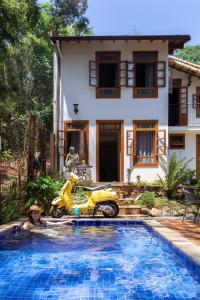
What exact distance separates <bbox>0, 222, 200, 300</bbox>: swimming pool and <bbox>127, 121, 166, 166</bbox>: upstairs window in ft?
24.9

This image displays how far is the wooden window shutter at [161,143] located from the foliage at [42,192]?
652 cm

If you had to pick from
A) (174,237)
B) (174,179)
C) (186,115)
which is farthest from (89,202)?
(186,115)

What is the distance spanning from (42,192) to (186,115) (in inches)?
378

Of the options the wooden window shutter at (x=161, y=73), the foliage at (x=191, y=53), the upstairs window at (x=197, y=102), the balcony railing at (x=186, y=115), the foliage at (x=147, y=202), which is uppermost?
the foliage at (x=191, y=53)

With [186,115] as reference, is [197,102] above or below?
above

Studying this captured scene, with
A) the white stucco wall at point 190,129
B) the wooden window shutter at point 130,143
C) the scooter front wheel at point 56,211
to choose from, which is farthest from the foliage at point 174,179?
the scooter front wheel at point 56,211

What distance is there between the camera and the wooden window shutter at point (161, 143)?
16344mm

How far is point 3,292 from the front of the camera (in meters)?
4.76

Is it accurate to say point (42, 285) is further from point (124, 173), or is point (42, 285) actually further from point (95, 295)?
point (124, 173)

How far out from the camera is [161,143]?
16406 millimetres

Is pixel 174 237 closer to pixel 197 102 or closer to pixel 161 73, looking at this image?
pixel 161 73

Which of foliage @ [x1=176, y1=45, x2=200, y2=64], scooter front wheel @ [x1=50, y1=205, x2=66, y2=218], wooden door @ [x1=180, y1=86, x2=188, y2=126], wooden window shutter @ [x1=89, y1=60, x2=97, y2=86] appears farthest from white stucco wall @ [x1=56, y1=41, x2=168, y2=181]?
foliage @ [x1=176, y1=45, x2=200, y2=64]

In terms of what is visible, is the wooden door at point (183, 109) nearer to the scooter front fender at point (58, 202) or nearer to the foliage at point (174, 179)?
the foliage at point (174, 179)

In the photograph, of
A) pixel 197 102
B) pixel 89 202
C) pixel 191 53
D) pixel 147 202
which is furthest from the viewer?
pixel 191 53
